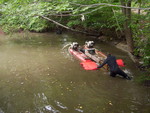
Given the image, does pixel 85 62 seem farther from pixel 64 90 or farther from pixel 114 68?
pixel 64 90

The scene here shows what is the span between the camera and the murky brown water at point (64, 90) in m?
5.84

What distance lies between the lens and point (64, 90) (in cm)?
710

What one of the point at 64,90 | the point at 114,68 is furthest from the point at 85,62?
the point at 64,90

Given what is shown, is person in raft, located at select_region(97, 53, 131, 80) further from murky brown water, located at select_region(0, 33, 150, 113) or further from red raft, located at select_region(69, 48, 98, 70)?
red raft, located at select_region(69, 48, 98, 70)

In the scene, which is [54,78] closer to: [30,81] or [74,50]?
[30,81]

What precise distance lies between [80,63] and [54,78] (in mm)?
2475

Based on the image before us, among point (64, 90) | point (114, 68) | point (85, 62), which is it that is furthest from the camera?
point (85, 62)

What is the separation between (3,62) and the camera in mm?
11125

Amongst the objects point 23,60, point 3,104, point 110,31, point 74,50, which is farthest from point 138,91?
point 110,31

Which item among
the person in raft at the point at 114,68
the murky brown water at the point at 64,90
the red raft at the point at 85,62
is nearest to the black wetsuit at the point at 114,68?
the person in raft at the point at 114,68

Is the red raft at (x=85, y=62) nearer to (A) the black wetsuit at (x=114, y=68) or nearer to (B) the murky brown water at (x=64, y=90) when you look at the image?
(B) the murky brown water at (x=64, y=90)

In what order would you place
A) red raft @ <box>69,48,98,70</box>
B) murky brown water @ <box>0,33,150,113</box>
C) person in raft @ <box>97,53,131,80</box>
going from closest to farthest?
murky brown water @ <box>0,33,150,113</box>
person in raft @ <box>97,53,131,80</box>
red raft @ <box>69,48,98,70</box>

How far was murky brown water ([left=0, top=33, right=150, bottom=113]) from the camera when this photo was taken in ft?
19.2

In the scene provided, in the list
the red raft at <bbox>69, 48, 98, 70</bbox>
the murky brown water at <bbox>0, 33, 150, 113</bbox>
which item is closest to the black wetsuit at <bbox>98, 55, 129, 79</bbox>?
the murky brown water at <bbox>0, 33, 150, 113</bbox>
